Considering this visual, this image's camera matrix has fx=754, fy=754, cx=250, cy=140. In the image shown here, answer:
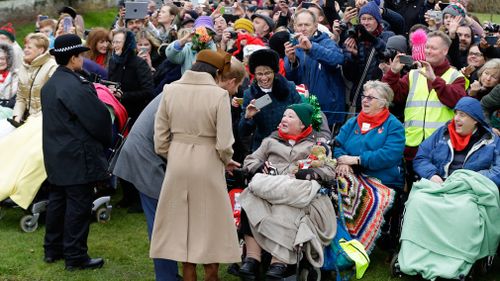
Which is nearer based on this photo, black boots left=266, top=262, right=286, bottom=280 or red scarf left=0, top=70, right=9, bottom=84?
black boots left=266, top=262, right=286, bottom=280

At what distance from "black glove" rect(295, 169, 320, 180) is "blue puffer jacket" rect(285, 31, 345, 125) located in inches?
79.5

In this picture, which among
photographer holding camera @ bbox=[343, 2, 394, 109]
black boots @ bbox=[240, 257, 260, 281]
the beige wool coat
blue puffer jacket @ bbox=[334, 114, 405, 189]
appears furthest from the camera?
photographer holding camera @ bbox=[343, 2, 394, 109]

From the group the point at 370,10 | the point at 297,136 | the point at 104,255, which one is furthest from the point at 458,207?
the point at 104,255

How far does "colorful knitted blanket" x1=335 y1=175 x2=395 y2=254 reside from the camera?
693 cm

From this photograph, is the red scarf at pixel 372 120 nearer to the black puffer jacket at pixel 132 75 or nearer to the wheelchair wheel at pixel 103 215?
the black puffer jacket at pixel 132 75

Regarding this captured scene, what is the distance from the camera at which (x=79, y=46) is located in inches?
268

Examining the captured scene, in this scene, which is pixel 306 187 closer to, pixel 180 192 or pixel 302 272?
pixel 302 272

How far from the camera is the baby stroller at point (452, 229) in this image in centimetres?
636

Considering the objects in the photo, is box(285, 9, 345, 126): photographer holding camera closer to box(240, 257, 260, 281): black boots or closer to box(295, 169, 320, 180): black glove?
box(295, 169, 320, 180): black glove

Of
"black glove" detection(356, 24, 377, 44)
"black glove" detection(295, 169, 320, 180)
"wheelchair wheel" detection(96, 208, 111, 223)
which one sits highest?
"black glove" detection(356, 24, 377, 44)

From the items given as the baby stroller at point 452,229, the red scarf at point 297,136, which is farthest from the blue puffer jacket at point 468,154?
the red scarf at point 297,136

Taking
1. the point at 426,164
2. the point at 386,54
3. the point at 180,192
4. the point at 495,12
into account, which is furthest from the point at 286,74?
the point at 495,12

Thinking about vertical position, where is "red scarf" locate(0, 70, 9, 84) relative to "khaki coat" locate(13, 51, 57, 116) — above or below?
below

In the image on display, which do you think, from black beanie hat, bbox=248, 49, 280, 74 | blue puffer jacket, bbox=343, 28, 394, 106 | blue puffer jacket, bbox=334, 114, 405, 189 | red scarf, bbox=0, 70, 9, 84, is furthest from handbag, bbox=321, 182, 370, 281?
red scarf, bbox=0, 70, 9, 84
